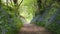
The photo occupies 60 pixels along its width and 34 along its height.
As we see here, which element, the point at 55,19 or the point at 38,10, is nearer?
the point at 55,19

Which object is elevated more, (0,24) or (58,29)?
(0,24)

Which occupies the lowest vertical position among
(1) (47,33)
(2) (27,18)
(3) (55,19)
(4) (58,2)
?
(2) (27,18)

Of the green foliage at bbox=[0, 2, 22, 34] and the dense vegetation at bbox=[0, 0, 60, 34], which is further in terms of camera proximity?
the dense vegetation at bbox=[0, 0, 60, 34]

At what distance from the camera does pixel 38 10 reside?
79.6 feet

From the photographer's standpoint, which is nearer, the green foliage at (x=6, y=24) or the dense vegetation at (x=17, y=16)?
the green foliage at (x=6, y=24)

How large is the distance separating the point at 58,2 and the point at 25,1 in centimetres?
1334

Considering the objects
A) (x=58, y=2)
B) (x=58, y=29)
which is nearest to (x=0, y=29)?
(x=58, y=29)

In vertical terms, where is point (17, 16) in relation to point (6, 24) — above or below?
below

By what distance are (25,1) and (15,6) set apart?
10.6 m

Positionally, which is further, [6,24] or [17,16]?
[17,16]

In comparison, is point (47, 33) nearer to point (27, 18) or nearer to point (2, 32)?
point (2, 32)

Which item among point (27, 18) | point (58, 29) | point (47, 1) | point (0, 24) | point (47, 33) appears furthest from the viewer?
point (27, 18)

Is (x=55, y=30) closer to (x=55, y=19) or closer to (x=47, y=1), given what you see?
(x=55, y=19)

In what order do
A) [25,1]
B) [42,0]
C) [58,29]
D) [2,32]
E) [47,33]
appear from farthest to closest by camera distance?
[25,1]
[42,0]
[47,33]
[58,29]
[2,32]
